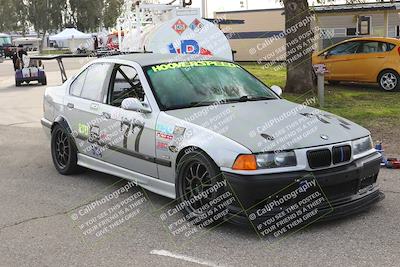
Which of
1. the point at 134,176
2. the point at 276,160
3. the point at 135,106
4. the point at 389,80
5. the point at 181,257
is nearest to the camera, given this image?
the point at 181,257

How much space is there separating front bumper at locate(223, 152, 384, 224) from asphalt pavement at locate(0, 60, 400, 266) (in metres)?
0.19

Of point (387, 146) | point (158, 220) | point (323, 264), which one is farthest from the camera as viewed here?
point (387, 146)

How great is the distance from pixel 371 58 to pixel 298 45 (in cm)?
338

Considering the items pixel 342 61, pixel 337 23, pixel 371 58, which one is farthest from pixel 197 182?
pixel 337 23

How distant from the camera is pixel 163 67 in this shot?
5914 millimetres

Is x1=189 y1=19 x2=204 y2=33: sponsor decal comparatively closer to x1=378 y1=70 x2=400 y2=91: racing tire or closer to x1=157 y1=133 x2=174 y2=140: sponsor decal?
x1=378 y1=70 x2=400 y2=91: racing tire

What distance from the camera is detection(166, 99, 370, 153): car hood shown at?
461 cm

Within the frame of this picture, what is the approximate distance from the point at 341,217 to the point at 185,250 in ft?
4.64

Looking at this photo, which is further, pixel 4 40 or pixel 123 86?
pixel 4 40

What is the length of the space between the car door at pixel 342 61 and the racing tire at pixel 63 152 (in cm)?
1060

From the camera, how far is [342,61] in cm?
1582

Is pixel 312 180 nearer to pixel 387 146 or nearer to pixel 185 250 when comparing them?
pixel 185 250

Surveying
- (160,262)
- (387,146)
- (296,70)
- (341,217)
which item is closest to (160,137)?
(160,262)

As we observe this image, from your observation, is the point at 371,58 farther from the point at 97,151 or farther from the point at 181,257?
the point at 181,257
